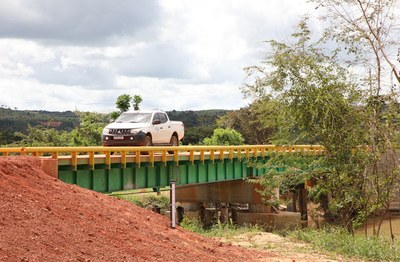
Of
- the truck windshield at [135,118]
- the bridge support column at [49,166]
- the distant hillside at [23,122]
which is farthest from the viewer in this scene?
the distant hillside at [23,122]

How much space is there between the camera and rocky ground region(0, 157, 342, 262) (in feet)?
36.7

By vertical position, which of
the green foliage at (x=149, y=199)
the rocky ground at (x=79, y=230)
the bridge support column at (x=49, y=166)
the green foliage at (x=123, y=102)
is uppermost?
the green foliage at (x=123, y=102)

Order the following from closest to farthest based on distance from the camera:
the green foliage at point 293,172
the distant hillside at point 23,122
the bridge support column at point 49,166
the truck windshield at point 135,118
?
the bridge support column at point 49,166 < the green foliage at point 293,172 < the truck windshield at point 135,118 < the distant hillside at point 23,122

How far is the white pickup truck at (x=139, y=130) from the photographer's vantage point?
25125 millimetres

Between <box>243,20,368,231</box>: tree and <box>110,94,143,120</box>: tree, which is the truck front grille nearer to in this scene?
<box>243,20,368,231</box>: tree

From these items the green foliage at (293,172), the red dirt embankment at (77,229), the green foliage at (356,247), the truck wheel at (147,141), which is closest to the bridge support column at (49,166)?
the red dirt embankment at (77,229)

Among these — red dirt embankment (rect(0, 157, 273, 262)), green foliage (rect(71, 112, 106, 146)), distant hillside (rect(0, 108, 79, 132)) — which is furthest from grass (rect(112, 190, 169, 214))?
distant hillside (rect(0, 108, 79, 132))

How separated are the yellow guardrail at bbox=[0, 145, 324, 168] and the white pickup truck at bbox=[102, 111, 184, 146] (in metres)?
0.52

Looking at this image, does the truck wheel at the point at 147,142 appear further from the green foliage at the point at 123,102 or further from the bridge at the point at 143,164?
the green foliage at the point at 123,102

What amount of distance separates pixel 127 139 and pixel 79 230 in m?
12.7

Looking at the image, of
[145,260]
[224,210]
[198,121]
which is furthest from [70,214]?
[198,121]

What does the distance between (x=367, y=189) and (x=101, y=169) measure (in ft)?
31.3

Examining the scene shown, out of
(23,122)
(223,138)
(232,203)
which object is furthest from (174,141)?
(23,122)

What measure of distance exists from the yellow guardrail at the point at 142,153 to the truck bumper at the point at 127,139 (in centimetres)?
46
